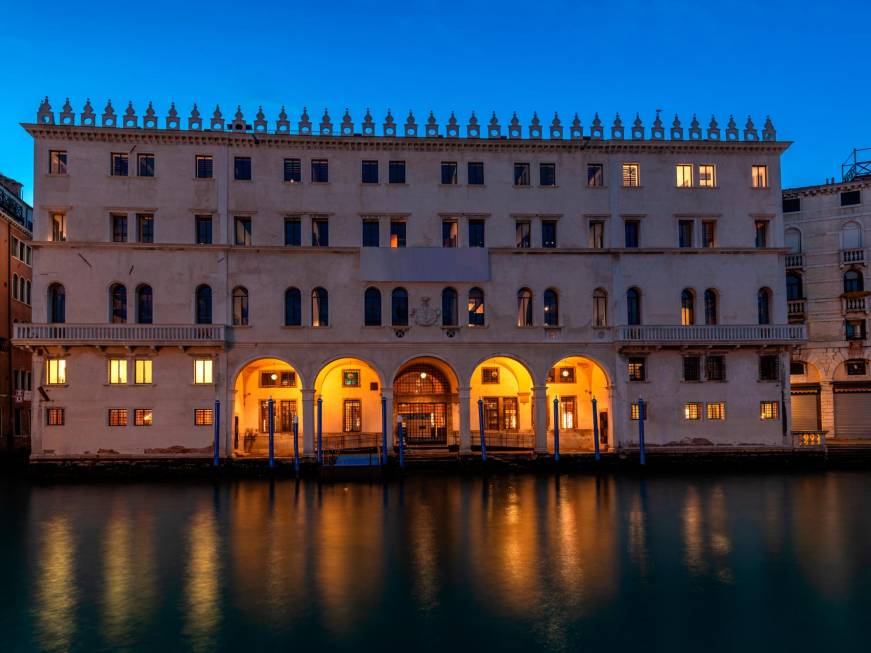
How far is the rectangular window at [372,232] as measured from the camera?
36.0m

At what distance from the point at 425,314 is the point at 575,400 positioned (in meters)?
11.2

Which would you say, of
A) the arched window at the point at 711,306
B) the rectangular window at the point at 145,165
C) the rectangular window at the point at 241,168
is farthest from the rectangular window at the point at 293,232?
the arched window at the point at 711,306

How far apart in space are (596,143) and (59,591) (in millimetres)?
31652

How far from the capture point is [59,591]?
15.6 meters

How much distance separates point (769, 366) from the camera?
3675 centimetres

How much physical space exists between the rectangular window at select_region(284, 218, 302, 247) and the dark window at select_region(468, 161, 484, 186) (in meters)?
9.41

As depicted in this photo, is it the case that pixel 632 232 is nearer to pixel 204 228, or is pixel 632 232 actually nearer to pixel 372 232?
pixel 372 232

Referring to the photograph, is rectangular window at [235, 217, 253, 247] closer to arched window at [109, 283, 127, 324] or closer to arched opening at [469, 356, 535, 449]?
arched window at [109, 283, 127, 324]

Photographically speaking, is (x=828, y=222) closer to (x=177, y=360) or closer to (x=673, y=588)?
(x=673, y=588)

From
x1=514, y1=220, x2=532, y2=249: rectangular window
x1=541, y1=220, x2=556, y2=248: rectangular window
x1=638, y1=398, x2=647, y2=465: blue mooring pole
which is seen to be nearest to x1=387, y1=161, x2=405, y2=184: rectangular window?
x1=514, y1=220, x2=532, y2=249: rectangular window

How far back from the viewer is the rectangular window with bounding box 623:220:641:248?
37.1 metres

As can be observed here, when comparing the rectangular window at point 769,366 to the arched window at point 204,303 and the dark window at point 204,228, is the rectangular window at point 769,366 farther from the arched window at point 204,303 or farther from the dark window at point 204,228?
the dark window at point 204,228

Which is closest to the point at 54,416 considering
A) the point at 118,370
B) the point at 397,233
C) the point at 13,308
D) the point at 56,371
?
the point at 56,371

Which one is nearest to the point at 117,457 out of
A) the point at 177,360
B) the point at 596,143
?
the point at 177,360
